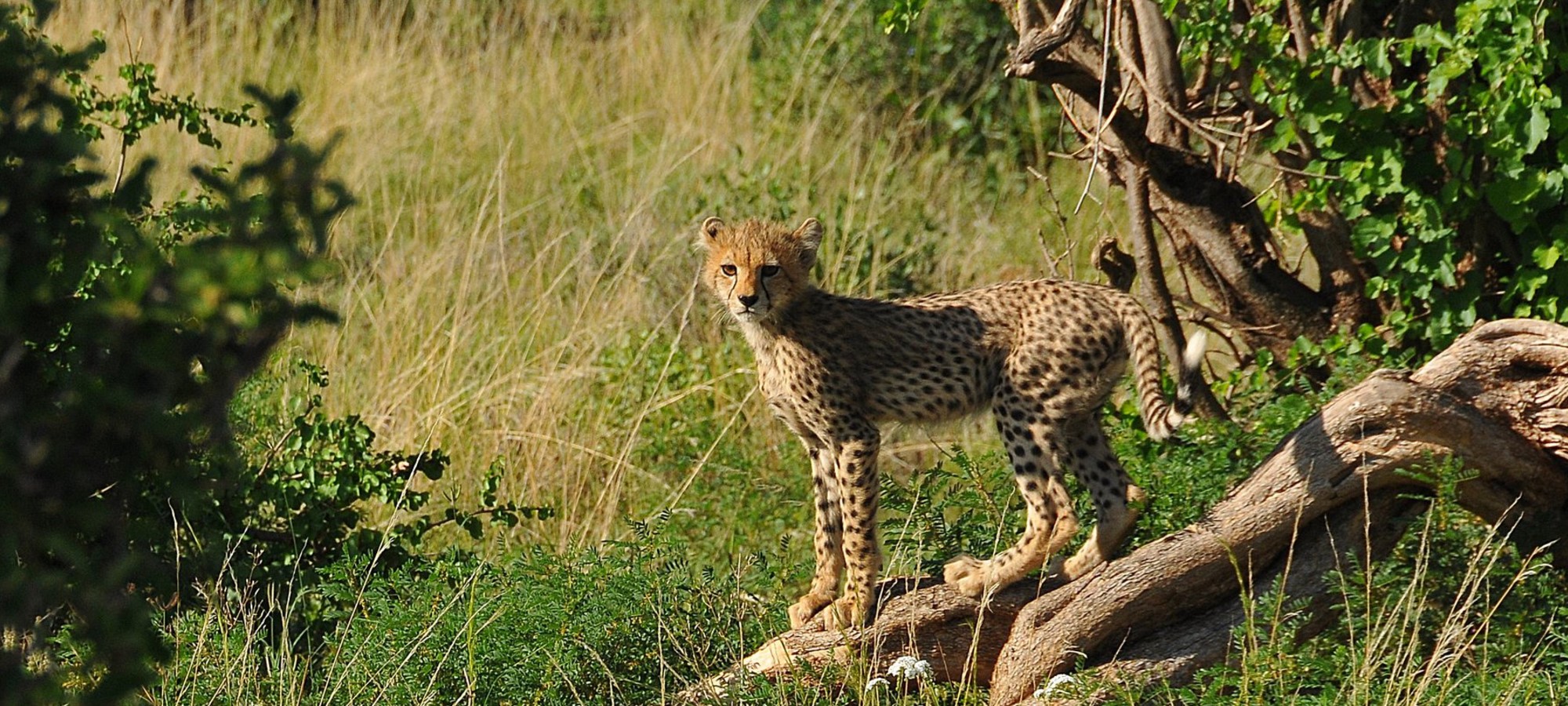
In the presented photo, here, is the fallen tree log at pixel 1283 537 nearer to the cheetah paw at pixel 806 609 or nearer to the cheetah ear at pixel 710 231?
the cheetah paw at pixel 806 609

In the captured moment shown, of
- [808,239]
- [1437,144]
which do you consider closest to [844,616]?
[808,239]

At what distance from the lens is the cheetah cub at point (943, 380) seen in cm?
437

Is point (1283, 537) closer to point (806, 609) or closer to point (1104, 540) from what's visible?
point (1104, 540)

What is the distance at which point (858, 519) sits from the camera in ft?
14.5

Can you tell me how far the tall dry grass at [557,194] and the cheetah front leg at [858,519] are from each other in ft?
3.93

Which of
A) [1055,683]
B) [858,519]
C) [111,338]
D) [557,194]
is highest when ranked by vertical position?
[111,338]

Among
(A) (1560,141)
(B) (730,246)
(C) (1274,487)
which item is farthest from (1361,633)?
(B) (730,246)

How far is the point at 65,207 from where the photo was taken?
1.77m

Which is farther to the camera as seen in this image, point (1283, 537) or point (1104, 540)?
point (1104, 540)

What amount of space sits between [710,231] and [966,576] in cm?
132

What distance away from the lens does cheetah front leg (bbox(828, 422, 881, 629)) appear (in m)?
4.28

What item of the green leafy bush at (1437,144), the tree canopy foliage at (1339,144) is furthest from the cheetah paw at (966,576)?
the green leafy bush at (1437,144)

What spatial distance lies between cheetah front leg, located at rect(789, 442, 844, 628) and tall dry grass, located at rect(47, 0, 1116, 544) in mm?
1113

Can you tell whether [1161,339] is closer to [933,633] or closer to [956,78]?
[933,633]
